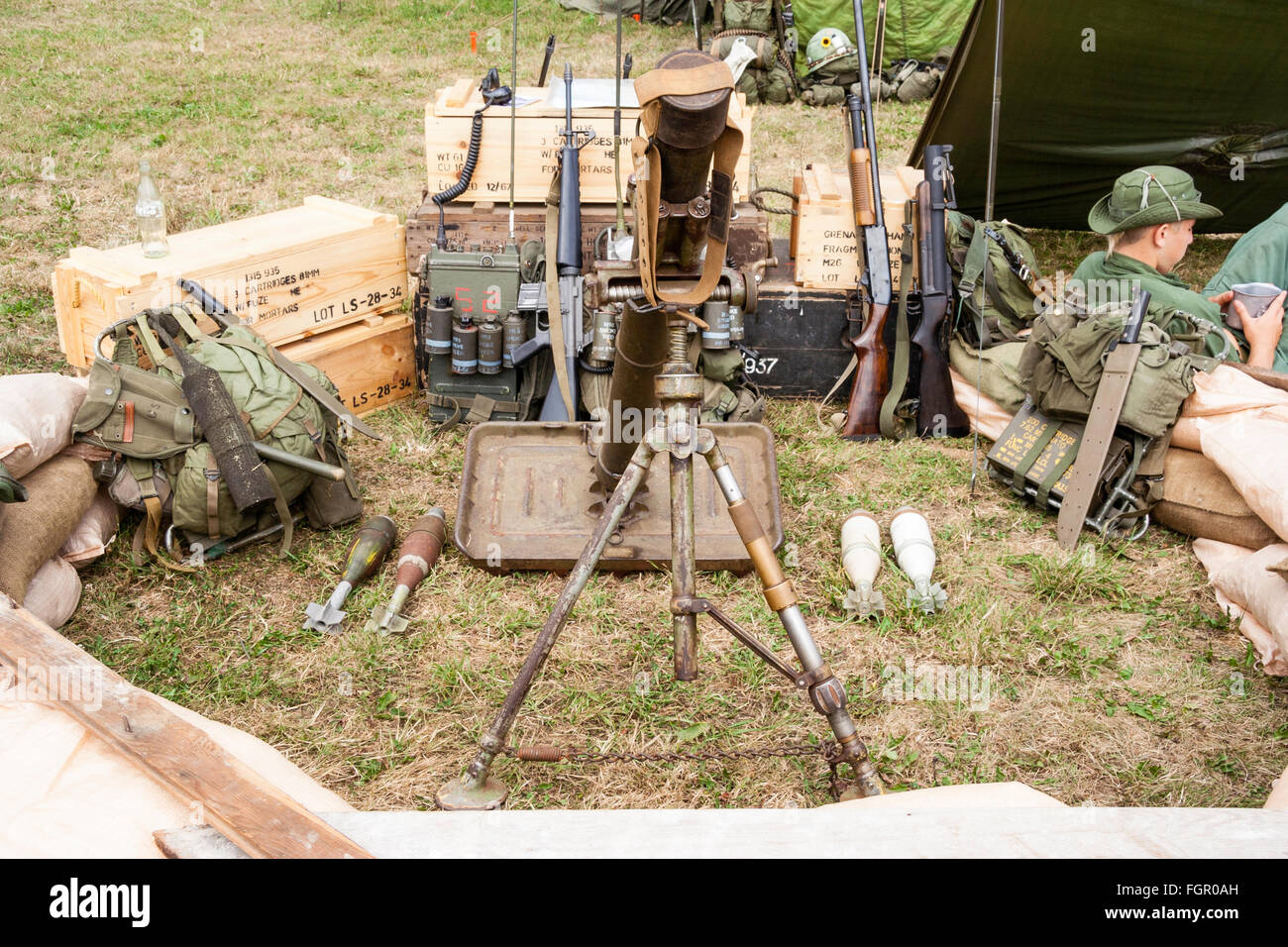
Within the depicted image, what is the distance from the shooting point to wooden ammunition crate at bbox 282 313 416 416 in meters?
5.32

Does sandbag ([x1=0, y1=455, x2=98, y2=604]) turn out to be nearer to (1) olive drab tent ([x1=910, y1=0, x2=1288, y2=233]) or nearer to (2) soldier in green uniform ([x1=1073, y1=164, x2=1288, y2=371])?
(2) soldier in green uniform ([x1=1073, y1=164, x2=1288, y2=371])

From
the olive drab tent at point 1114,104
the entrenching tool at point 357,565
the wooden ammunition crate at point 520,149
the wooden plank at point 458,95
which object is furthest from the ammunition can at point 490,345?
the olive drab tent at point 1114,104

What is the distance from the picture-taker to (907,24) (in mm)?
10984

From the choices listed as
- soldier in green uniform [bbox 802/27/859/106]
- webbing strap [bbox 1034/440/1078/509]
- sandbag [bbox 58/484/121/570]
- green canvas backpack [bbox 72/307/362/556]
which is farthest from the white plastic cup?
soldier in green uniform [bbox 802/27/859/106]

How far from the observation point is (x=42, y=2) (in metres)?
13.4

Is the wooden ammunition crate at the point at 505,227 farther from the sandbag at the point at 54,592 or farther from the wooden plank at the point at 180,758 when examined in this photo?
the wooden plank at the point at 180,758

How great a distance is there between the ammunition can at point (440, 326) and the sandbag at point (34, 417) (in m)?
1.58

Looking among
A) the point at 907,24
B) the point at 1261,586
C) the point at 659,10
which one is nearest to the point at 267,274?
the point at 1261,586

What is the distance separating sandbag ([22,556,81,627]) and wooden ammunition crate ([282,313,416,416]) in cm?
158

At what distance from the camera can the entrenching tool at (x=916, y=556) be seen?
4.20m

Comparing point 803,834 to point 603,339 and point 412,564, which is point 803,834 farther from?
point 603,339

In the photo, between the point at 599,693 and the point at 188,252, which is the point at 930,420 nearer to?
the point at 599,693

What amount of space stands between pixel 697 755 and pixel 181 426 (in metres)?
2.35

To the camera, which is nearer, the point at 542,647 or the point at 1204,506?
the point at 542,647
